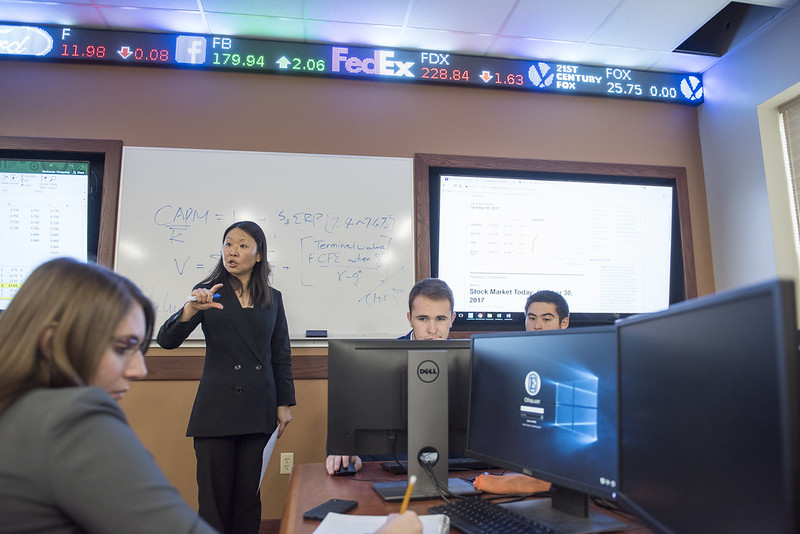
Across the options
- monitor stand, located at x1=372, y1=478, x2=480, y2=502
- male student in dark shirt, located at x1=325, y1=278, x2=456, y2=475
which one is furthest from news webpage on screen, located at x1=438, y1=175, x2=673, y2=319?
monitor stand, located at x1=372, y1=478, x2=480, y2=502

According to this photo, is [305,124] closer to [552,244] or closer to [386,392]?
[552,244]

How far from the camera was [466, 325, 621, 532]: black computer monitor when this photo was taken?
1.00m

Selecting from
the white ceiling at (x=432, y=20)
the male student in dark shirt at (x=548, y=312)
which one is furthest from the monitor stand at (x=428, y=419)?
the white ceiling at (x=432, y=20)

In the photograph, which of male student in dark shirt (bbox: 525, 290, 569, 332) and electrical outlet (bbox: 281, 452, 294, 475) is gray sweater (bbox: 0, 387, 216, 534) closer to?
male student in dark shirt (bbox: 525, 290, 569, 332)

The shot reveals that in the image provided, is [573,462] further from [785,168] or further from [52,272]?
[785,168]

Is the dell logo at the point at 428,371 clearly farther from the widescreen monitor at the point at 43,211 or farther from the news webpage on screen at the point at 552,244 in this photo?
the widescreen monitor at the point at 43,211

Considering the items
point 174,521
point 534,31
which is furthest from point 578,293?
point 174,521

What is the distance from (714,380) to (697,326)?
0.22ft

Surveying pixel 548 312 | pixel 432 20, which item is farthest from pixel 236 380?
pixel 432 20

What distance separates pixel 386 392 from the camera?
1456mm

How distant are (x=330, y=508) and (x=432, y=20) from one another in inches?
93.5

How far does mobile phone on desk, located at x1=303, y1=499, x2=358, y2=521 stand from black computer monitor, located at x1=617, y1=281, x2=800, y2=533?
1.94ft

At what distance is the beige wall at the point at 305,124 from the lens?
8.84 feet

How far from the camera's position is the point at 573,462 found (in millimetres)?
1046
